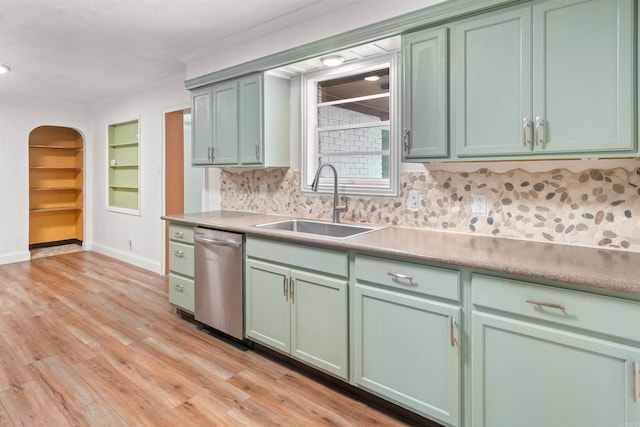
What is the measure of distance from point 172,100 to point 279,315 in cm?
331

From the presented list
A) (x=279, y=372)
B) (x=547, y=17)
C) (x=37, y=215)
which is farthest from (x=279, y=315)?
(x=37, y=215)

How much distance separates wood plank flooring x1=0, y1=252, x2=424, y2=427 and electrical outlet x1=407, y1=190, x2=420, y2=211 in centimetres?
125

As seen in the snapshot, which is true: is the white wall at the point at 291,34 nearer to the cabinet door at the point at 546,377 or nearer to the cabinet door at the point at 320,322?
the cabinet door at the point at 320,322

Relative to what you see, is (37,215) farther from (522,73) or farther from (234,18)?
(522,73)

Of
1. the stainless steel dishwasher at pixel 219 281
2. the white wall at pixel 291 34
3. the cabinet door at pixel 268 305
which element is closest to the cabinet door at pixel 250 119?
the white wall at pixel 291 34

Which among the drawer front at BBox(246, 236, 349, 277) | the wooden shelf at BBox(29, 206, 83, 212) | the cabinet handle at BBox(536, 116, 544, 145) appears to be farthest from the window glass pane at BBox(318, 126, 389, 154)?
the wooden shelf at BBox(29, 206, 83, 212)

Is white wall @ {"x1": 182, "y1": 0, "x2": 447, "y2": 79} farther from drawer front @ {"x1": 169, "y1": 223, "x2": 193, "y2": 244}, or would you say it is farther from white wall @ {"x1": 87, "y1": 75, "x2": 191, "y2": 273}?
drawer front @ {"x1": 169, "y1": 223, "x2": 193, "y2": 244}

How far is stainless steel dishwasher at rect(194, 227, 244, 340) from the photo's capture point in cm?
280

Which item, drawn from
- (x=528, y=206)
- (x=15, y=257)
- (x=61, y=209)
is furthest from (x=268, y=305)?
(x=61, y=209)

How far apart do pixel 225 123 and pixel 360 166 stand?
1274 mm

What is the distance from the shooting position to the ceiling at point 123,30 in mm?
2684

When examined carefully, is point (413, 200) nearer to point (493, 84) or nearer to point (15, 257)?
point (493, 84)

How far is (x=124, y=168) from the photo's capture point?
600 centimetres

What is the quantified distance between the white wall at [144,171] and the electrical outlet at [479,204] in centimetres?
350
